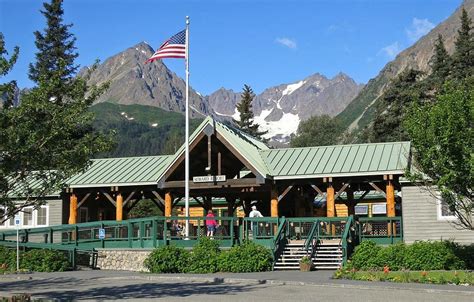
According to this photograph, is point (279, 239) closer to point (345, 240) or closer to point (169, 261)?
point (345, 240)

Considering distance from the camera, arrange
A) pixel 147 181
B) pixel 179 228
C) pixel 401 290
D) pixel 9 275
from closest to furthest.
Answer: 1. pixel 401 290
2. pixel 9 275
3. pixel 179 228
4. pixel 147 181

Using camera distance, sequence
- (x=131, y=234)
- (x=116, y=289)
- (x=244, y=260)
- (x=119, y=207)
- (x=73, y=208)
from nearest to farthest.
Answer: (x=116, y=289), (x=244, y=260), (x=131, y=234), (x=119, y=207), (x=73, y=208)

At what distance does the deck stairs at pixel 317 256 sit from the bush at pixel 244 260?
86 cm


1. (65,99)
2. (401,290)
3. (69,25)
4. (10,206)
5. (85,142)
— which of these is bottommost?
(401,290)

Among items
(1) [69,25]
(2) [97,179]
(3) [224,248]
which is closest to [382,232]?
(3) [224,248]

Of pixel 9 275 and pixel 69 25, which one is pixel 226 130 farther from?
pixel 69 25

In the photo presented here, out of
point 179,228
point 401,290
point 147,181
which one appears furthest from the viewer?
point 147,181

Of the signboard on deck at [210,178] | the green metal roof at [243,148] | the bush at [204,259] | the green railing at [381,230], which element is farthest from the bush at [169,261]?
the green railing at [381,230]

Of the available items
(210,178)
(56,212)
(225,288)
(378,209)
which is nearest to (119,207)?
(56,212)

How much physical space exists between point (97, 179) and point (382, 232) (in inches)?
556

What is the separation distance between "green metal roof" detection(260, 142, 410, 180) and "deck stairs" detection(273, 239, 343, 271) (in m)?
3.91

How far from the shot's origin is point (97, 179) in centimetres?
3219

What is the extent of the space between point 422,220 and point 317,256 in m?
4.86

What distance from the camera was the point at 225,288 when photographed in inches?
702
